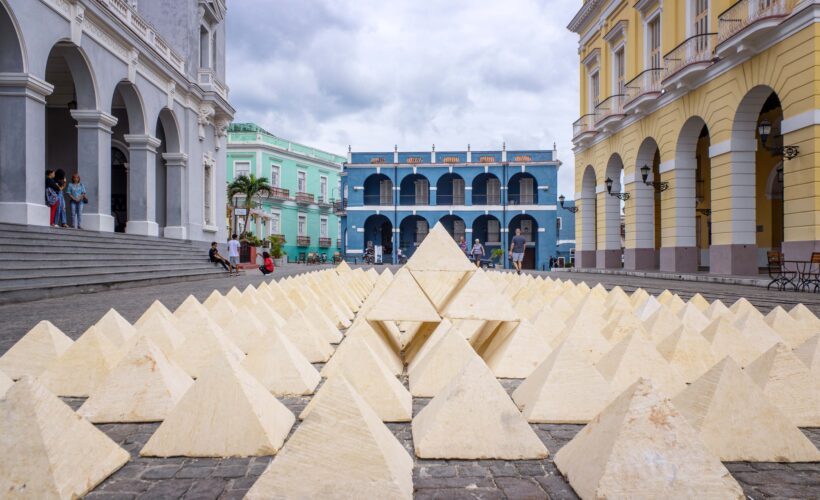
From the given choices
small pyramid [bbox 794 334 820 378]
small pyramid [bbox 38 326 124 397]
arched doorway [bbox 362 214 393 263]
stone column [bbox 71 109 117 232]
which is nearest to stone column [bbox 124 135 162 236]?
stone column [bbox 71 109 117 232]

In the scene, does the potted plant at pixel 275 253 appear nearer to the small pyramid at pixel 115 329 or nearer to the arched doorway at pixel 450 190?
the arched doorway at pixel 450 190

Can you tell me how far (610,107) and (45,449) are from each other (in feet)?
72.0

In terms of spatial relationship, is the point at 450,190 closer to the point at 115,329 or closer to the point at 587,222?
the point at 587,222

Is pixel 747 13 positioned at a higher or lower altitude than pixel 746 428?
higher

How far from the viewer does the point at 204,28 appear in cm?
2180

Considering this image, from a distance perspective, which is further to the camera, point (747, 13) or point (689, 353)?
point (747, 13)

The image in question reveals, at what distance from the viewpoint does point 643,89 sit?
17688 mm

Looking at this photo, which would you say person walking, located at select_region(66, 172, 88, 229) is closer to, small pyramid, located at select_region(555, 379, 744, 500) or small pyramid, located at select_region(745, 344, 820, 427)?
small pyramid, located at select_region(555, 379, 744, 500)

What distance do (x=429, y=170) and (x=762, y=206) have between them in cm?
2661

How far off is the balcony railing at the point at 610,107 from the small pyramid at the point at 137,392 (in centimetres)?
2007

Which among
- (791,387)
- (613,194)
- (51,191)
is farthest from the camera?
(613,194)

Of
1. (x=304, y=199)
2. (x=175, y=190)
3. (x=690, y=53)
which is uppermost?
(x=690, y=53)

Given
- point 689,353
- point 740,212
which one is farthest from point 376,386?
point 740,212

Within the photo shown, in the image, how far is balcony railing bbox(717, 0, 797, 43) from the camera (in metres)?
11.1
